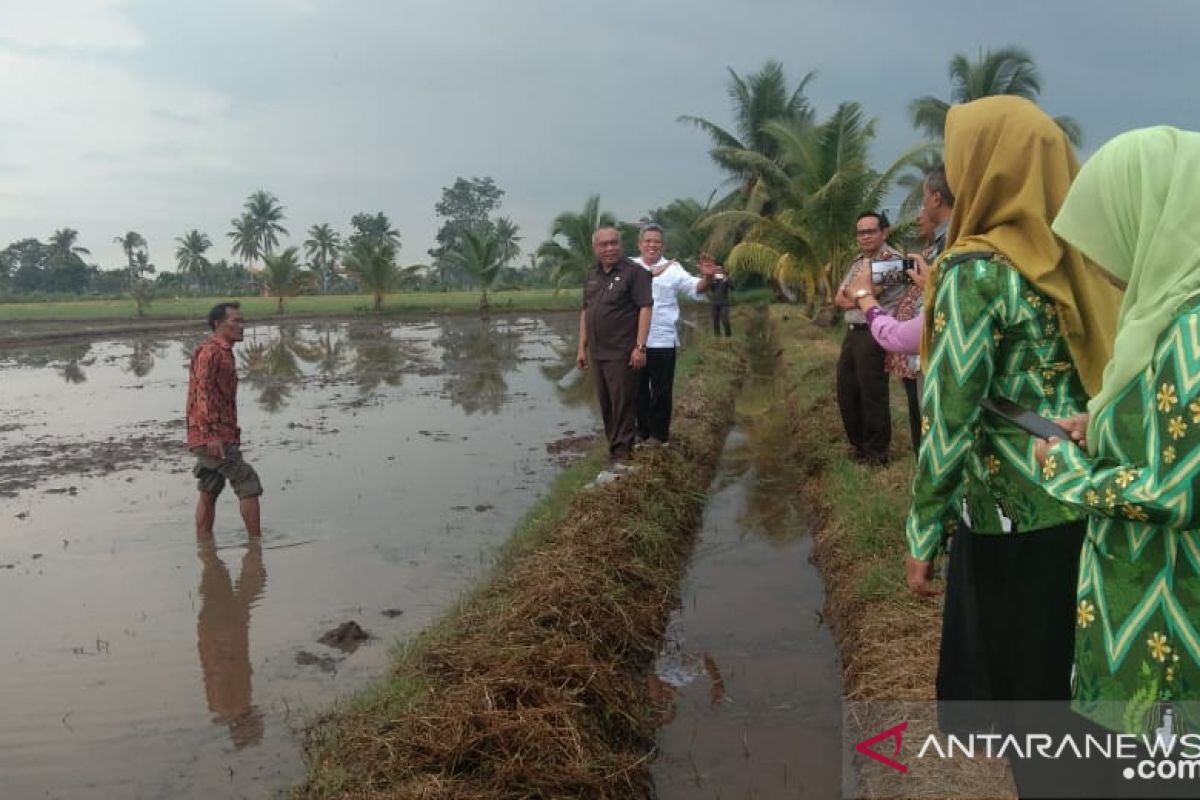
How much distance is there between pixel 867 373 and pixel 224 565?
429cm

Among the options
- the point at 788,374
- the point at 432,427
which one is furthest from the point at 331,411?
the point at 788,374

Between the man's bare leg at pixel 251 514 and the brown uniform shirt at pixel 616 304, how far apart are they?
2.54 meters

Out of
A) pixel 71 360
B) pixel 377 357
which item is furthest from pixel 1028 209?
pixel 71 360

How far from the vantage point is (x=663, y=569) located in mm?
4738

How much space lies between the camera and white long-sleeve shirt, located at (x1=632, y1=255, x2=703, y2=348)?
657 cm

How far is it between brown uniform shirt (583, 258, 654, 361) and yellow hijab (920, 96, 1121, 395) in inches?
162

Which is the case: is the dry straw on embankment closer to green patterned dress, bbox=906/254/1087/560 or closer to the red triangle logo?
the red triangle logo

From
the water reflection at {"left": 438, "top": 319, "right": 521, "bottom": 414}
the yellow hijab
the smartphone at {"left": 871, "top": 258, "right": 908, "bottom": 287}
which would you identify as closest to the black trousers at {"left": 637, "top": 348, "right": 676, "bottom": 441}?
the smartphone at {"left": 871, "top": 258, "right": 908, "bottom": 287}

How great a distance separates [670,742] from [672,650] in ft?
2.55

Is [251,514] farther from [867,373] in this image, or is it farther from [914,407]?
[914,407]

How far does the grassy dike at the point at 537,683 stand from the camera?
8.86ft

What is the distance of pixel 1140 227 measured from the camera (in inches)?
54.4

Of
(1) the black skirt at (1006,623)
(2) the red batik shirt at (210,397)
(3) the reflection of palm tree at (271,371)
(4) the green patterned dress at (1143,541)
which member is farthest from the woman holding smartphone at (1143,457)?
(3) the reflection of palm tree at (271,371)

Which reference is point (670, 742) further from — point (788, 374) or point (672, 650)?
point (788, 374)
